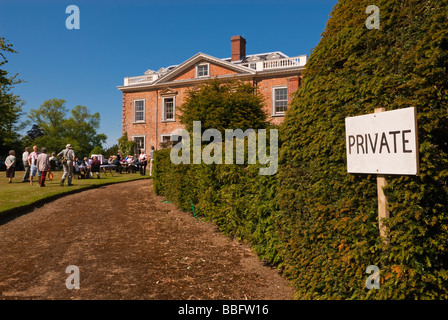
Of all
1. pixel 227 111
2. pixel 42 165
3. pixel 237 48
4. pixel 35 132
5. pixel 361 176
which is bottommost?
pixel 361 176

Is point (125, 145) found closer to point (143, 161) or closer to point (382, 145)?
point (143, 161)

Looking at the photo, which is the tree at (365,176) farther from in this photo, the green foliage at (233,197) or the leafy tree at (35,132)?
the leafy tree at (35,132)

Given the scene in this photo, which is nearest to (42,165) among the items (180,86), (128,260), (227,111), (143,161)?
(143,161)

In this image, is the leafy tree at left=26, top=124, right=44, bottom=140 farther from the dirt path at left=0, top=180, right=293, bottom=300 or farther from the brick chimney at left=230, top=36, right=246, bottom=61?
the dirt path at left=0, top=180, right=293, bottom=300

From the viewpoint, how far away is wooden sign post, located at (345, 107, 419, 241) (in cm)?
239

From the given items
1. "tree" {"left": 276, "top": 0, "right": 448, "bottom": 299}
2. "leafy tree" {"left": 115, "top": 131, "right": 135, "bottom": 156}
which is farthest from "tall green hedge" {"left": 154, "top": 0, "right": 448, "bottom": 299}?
"leafy tree" {"left": 115, "top": 131, "right": 135, "bottom": 156}

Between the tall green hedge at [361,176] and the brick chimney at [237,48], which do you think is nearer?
the tall green hedge at [361,176]

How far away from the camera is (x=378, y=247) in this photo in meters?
2.58

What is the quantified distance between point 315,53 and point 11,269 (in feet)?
17.0

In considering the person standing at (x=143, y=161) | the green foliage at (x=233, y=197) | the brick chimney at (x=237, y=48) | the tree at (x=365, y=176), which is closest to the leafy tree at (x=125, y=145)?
the person standing at (x=143, y=161)

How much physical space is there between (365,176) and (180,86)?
29939 mm

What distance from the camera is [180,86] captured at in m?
31.2

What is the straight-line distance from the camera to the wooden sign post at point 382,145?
239cm

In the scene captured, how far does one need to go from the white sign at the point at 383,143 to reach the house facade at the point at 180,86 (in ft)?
82.3
